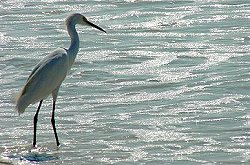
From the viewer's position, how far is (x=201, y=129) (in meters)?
11.4

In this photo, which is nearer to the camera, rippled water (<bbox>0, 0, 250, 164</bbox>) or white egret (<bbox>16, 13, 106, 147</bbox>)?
rippled water (<bbox>0, 0, 250, 164</bbox>)

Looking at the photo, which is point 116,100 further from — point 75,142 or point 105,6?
point 105,6

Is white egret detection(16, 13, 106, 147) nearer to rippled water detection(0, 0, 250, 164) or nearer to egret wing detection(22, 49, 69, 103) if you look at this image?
egret wing detection(22, 49, 69, 103)

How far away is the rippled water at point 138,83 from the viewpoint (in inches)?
421

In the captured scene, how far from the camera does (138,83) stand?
14.0 m

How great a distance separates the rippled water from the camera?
10.7 meters

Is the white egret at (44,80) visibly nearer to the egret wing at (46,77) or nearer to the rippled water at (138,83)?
the egret wing at (46,77)

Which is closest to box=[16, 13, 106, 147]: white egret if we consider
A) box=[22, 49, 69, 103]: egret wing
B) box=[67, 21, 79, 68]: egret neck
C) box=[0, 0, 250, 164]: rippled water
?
box=[22, 49, 69, 103]: egret wing

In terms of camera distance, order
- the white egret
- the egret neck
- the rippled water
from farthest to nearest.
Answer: the egret neck
the white egret
the rippled water

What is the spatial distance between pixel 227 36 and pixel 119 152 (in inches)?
270

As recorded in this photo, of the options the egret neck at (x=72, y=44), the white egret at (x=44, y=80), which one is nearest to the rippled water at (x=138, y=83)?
the white egret at (x=44, y=80)

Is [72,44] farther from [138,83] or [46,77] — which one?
[138,83]

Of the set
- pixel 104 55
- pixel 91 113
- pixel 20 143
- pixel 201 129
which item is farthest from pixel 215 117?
pixel 104 55

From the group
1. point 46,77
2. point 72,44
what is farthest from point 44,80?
point 72,44
